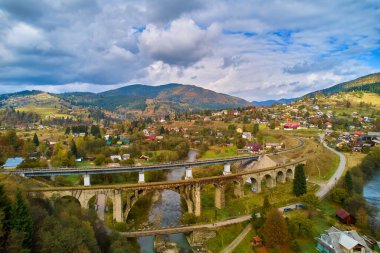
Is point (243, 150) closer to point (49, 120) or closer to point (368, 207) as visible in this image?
point (368, 207)

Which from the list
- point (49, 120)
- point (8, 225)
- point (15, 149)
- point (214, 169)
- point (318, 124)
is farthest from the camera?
point (49, 120)

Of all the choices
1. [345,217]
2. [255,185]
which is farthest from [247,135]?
[345,217]

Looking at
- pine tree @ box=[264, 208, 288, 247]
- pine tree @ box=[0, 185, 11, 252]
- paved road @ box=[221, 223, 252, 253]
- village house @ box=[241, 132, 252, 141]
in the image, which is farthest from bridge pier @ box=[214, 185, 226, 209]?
village house @ box=[241, 132, 252, 141]

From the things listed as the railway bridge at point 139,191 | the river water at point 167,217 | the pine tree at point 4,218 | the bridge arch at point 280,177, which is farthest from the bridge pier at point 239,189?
the pine tree at point 4,218

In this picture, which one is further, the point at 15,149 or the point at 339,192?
the point at 15,149

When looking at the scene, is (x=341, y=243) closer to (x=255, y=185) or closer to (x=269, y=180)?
(x=255, y=185)

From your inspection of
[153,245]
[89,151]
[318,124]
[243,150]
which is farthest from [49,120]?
[153,245]

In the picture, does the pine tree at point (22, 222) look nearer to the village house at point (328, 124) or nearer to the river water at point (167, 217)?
the river water at point (167, 217)
